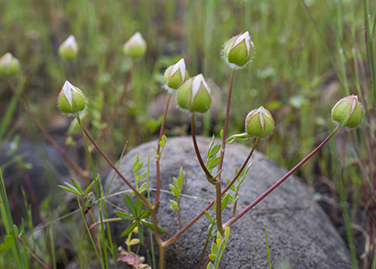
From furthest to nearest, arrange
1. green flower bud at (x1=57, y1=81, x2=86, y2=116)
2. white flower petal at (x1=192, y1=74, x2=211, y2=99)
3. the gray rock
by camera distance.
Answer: the gray rock → green flower bud at (x1=57, y1=81, x2=86, y2=116) → white flower petal at (x1=192, y1=74, x2=211, y2=99)

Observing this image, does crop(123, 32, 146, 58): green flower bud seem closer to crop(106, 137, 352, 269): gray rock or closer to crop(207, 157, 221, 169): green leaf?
crop(106, 137, 352, 269): gray rock

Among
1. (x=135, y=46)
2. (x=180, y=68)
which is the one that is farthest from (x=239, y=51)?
(x=135, y=46)

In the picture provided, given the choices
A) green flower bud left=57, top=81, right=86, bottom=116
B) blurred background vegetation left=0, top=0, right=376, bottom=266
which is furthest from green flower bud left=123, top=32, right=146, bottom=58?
green flower bud left=57, top=81, right=86, bottom=116

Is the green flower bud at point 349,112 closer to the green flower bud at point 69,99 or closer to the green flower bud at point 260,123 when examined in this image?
the green flower bud at point 260,123

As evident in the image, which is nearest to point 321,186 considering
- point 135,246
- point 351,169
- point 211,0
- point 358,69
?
point 351,169

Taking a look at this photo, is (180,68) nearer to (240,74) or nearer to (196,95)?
(196,95)
